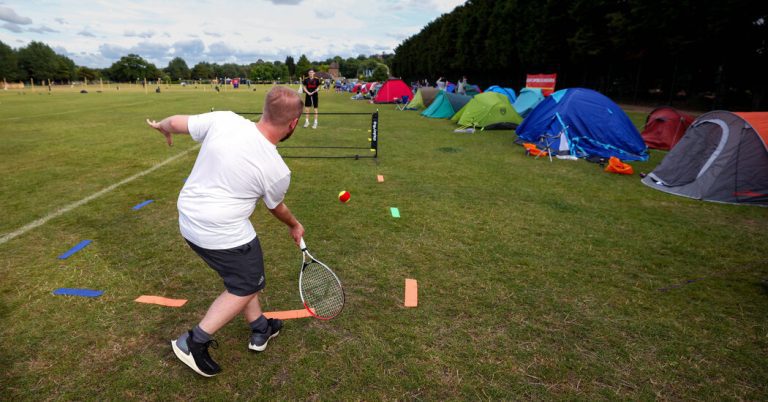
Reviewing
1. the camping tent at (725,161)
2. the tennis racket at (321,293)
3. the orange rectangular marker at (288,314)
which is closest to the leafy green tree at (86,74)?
the orange rectangular marker at (288,314)

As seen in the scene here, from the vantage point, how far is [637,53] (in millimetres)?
25641

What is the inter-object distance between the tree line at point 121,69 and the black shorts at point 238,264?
113439mm

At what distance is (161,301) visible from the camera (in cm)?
392

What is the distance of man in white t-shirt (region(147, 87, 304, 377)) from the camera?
2.50 m

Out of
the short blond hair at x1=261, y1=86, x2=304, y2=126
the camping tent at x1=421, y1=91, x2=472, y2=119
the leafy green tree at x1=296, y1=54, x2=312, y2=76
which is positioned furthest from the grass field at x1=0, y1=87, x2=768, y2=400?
the leafy green tree at x1=296, y1=54, x2=312, y2=76

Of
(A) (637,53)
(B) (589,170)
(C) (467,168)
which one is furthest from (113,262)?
(A) (637,53)

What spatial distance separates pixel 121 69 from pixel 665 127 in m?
163

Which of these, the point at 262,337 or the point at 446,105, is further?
the point at 446,105

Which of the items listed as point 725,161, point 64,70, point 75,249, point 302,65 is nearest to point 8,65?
point 64,70

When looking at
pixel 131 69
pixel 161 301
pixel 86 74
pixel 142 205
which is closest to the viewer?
pixel 161 301

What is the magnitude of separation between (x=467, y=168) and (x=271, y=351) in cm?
764

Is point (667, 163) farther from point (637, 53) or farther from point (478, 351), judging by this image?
point (637, 53)

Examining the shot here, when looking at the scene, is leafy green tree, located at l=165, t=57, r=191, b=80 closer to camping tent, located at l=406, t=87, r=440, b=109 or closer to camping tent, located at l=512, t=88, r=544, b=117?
camping tent, located at l=406, t=87, r=440, b=109

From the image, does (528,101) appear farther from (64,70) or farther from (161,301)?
(64,70)
